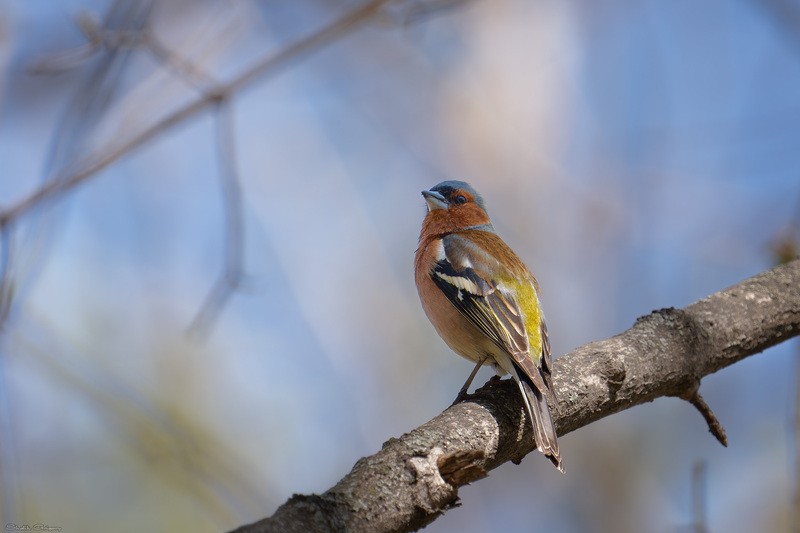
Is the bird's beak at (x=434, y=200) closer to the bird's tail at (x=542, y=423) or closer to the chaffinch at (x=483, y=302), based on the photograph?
the chaffinch at (x=483, y=302)

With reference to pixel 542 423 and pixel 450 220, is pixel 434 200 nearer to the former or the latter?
pixel 450 220

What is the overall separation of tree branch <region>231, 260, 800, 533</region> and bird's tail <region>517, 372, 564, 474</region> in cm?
9

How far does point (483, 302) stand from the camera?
501cm

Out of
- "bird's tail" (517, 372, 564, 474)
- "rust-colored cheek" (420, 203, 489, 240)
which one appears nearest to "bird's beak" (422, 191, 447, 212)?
"rust-colored cheek" (420, 203, 489, 240)

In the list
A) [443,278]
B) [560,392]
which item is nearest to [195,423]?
[443,278]

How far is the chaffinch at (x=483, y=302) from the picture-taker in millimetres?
4344

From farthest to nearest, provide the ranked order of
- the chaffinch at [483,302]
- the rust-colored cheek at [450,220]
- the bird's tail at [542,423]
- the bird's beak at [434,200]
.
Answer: the bird's beak at [434,200]
the rust-colored cheek at [450,220]
the chaffinch at [483,302]
the bird's tail at [542,423]

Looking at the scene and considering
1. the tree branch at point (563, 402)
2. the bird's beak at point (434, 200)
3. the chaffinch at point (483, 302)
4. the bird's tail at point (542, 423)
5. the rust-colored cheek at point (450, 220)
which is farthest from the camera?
the bird's beak at point (434, 200)

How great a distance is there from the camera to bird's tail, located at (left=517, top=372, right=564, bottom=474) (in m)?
3.61

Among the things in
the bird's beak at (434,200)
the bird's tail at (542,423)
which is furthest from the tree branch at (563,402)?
the bird's beak at (434,200)

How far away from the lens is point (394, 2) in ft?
19.6

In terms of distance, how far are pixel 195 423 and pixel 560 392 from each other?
6.50 m

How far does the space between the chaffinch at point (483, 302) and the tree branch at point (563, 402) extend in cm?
18

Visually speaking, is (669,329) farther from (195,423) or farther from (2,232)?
(195,423)
